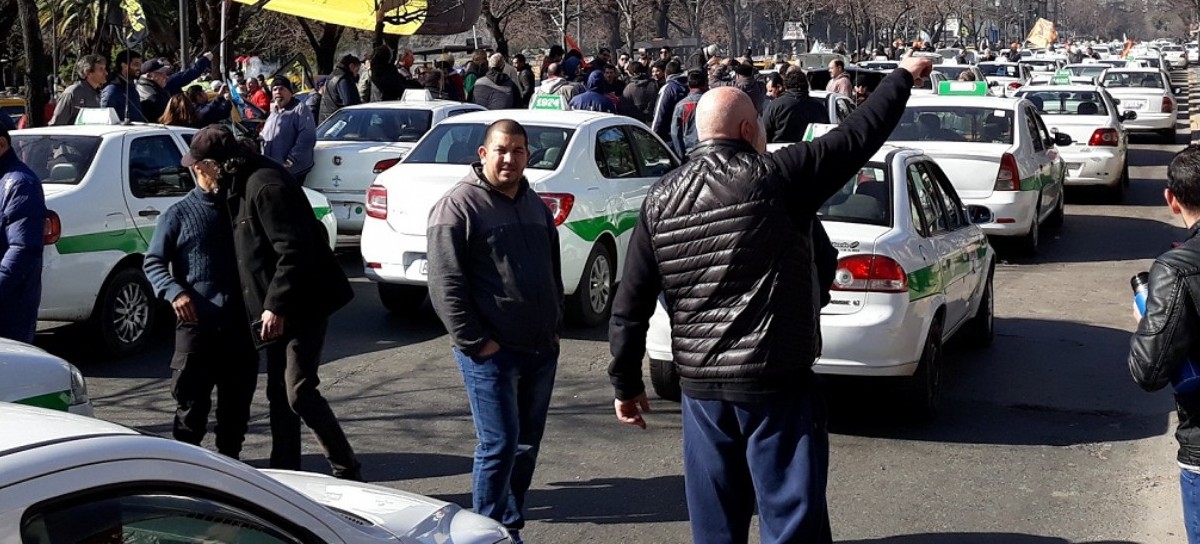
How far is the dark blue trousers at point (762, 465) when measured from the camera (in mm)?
4211

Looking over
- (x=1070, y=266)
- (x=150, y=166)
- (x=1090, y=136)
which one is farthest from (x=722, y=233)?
(x=1090, y=136)

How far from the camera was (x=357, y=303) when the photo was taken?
38.1ft

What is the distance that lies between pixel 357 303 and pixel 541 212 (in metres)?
6.29

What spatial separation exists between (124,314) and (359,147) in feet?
15.3

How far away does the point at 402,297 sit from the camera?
10828mm

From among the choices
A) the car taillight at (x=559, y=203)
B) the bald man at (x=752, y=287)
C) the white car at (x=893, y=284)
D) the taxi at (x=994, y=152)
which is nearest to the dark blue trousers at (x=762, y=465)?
the bald man at (x=752, y=287)

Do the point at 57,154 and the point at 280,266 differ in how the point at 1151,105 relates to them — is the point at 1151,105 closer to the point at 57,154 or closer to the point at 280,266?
the point at 57,154

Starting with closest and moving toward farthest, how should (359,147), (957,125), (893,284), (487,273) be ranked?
(487,273)
(893,284)
(359,147)
(957,125)

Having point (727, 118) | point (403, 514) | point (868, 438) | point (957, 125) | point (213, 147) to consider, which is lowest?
point (868, 438)

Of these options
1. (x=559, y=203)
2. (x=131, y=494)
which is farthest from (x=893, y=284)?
(x=131, y=494)

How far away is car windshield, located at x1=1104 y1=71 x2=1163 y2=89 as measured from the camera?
3098 centimetres

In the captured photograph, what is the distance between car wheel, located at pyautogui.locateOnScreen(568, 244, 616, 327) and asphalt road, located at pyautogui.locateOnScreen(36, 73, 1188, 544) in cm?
16

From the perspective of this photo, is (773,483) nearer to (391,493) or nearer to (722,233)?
(722,233)

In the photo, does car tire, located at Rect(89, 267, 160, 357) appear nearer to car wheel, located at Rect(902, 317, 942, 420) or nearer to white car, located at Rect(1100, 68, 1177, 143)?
car wheel, located at Rect(902, 317, 942, 420)
